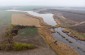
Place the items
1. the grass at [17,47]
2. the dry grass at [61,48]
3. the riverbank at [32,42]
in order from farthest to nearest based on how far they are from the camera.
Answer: the grass at [17,47]
the dry grass at [61,48]
the riverbank at [32,42]

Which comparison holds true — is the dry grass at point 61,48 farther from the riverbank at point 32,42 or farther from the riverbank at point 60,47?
the riverbank at point 32,42

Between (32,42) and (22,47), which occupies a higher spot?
(22,47)

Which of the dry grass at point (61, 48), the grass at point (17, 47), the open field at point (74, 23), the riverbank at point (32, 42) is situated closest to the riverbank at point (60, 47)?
the dry grass at point (61, 48)

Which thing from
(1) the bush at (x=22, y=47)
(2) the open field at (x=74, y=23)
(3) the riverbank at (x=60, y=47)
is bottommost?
(2) the open field at (x=74, y=23)

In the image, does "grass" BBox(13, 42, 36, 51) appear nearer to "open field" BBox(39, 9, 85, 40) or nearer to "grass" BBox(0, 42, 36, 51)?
"grass" BBox(0, 42, 36, 51)

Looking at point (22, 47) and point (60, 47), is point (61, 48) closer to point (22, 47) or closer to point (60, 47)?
point (60, 47)

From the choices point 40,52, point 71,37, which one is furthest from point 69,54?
point 71,37

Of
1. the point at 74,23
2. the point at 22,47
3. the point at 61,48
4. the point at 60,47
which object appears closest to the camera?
the point at 22,47

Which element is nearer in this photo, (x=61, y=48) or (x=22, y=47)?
(x=22, y=47)

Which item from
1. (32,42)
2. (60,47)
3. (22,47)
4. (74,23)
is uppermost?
(22,47)

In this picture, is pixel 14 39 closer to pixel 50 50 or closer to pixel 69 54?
pixel 50 50

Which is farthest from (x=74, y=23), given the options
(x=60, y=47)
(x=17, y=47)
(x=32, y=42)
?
(x=17, y=47)
